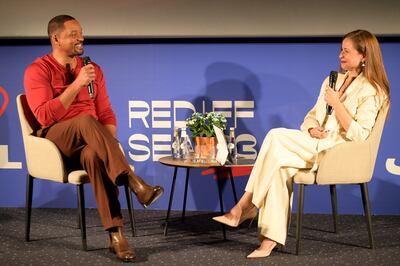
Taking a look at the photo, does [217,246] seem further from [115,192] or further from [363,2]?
[363,2]

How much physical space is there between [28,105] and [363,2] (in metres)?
2.50

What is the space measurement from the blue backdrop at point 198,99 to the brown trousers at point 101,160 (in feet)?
4.28

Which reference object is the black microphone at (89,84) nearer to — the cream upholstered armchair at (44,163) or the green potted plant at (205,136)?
the cream upholstered armchair at (44,163)

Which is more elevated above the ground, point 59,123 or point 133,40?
point 133,40

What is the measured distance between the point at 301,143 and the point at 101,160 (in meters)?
1.22

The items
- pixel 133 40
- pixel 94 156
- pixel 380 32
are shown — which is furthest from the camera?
pixel 133 40

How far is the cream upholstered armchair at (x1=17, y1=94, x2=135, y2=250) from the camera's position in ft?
12.5

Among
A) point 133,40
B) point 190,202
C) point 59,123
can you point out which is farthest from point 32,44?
point 190,202

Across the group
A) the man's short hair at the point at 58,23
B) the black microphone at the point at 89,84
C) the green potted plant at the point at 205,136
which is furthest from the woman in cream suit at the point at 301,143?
the man's short hair at the point at 58,23

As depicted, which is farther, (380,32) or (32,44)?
(32,44)

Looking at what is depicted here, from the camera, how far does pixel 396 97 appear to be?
486 centimetres

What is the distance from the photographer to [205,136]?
4316 mm

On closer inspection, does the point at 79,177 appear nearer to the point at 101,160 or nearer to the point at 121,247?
the point at 101,160

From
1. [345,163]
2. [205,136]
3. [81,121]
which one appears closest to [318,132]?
[345,163]
